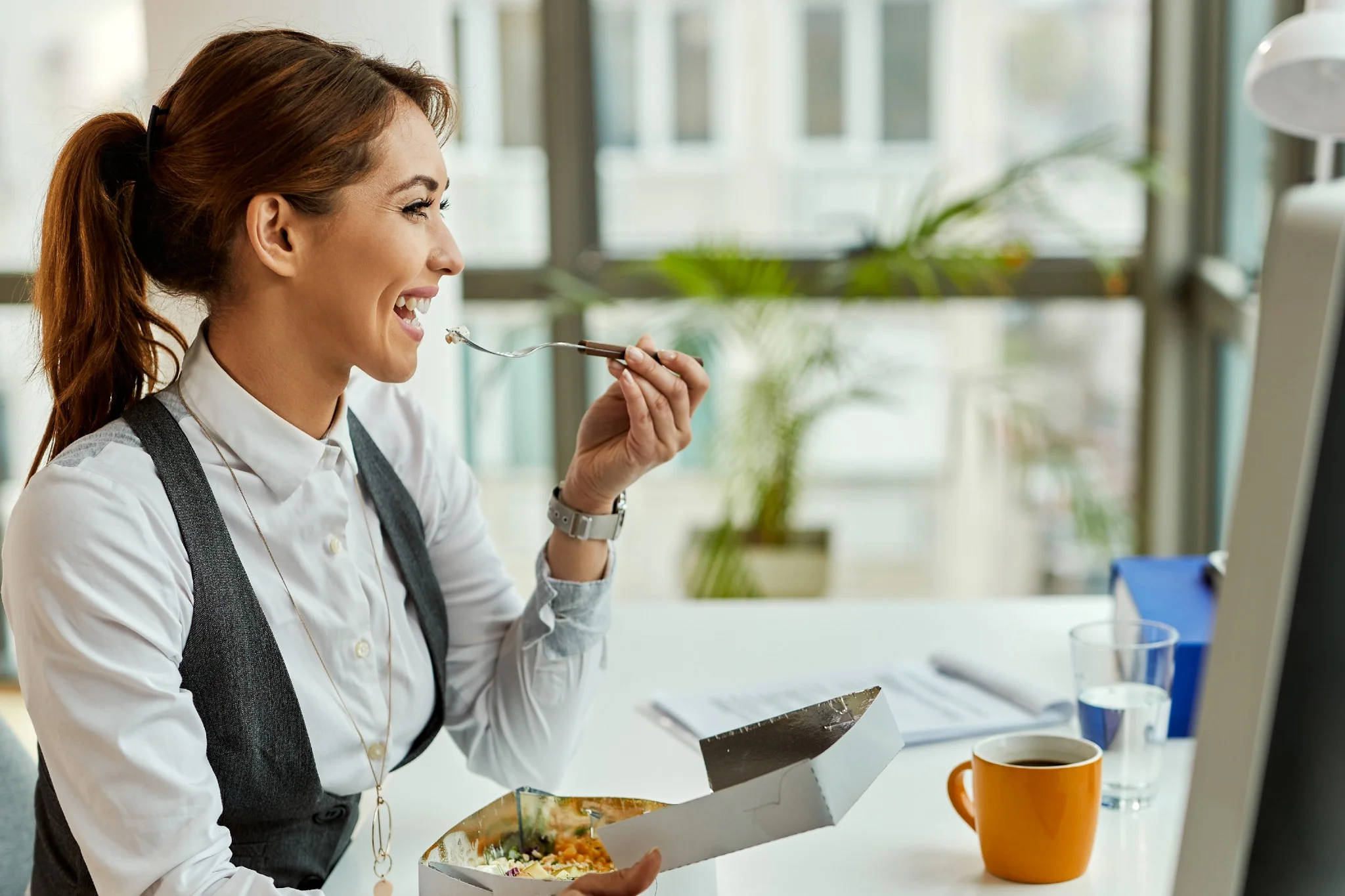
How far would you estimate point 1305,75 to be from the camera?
51.7 inches

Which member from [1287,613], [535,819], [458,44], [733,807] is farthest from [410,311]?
[458,44]

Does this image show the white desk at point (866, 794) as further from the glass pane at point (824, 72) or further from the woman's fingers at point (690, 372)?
the glass pane at point (824, 72)

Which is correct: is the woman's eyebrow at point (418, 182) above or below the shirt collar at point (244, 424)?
above

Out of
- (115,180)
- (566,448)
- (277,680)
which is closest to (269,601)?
(277,680)

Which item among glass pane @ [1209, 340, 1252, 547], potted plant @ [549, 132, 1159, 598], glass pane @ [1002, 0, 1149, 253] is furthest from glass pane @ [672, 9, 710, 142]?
glass pane @ [1209, 340, 1252, 547]

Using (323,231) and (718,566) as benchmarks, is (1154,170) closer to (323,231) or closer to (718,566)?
(718,566)

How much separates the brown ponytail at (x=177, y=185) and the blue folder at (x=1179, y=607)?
0.80m

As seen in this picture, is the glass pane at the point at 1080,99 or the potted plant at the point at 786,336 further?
the glass pane at the point at 1080,99

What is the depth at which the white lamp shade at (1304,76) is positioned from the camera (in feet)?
4.09

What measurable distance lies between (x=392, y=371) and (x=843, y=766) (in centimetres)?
53

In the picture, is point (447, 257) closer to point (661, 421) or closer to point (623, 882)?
point (661, 421)

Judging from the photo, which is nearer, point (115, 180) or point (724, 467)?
point (115, 180)

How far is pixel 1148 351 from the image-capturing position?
3242 millimetres

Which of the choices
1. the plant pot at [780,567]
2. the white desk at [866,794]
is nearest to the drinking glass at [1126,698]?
the white desk at [866,794]
